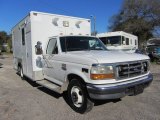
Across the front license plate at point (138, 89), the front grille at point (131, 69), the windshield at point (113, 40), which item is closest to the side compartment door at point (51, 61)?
the front grille at point (131, 69)

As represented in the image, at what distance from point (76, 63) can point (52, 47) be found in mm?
1883

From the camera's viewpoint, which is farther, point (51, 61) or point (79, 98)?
point (51, 61)

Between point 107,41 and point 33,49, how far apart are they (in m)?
11.6

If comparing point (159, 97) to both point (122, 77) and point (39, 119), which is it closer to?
point (122, 77)

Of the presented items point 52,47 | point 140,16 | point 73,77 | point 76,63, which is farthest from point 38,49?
point 140,16

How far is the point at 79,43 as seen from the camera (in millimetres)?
7387

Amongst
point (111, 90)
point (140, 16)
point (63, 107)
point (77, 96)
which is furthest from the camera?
point (140, 16)

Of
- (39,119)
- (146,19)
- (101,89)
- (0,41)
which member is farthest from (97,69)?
(0,41)

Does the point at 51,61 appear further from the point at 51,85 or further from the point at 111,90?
the point at 111,90

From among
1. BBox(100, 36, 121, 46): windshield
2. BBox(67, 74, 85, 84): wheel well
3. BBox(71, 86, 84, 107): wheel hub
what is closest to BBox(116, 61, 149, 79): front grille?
BBox(67, 74, 85, 84): wheel well

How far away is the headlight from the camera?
17.4 feet

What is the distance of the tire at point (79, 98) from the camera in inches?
226

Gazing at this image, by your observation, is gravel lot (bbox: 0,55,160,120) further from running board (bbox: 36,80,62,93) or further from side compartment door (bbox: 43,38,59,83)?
side compartment door (bbox: 43,38,59,83)

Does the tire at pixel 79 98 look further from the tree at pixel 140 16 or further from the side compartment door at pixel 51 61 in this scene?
the tree at pixel 140 16
